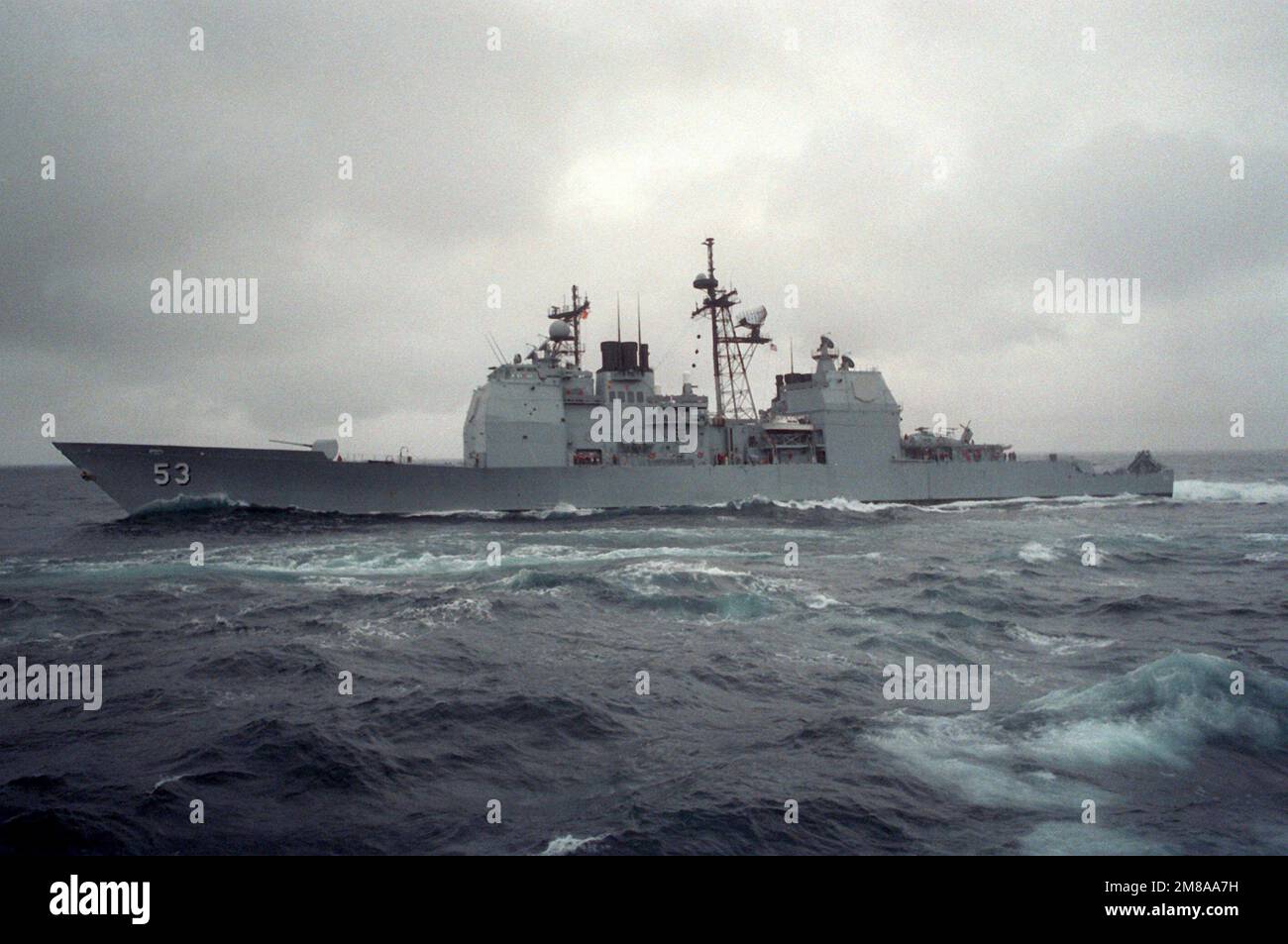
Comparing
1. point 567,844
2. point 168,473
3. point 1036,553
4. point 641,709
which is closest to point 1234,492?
point 1036,553

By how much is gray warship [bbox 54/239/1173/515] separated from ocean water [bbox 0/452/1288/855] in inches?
410

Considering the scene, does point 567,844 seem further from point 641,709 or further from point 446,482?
point 446,482

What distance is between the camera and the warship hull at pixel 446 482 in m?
31.6

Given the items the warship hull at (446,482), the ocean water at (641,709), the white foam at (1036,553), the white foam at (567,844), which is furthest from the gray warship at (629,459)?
the white foam at (567,844)

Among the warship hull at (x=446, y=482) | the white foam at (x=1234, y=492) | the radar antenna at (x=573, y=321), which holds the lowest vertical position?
the white foam at (x=1234, y=492)

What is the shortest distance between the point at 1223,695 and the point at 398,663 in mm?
12200

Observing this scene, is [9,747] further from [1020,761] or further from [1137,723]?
[1137,723]

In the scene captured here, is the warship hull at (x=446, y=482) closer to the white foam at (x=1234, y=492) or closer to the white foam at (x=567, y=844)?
the white foam at (x=1234, y=492)

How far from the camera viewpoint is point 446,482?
3416cm

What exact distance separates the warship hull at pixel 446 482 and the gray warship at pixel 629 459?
6cm

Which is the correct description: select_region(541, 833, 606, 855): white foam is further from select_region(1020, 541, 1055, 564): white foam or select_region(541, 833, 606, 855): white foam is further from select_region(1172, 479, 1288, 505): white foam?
select_region(1172, 479, 1288, 505): white foam

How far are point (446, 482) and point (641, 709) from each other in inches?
1028

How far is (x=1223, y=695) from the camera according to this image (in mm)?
9469
